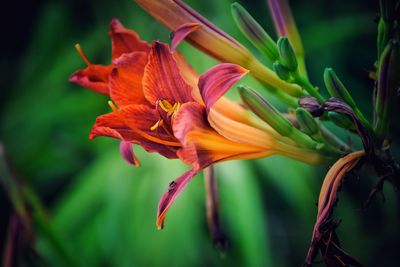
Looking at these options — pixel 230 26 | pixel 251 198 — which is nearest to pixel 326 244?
pixel 251 198

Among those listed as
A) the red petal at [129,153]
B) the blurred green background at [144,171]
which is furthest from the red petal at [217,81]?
the blurred green background at [144,171]

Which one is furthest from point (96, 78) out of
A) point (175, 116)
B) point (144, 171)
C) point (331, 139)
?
point (144, 171)

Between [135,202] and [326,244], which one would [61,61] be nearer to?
[135,202]

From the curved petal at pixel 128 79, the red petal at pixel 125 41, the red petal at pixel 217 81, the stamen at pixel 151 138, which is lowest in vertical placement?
the stamen at pixel 151 138

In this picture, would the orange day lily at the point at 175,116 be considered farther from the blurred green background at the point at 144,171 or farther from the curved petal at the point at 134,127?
the blurred green background at the point at 144,171

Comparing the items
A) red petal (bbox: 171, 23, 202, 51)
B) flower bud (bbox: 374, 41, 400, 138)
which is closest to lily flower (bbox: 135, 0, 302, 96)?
red petal (bbox: 171, 23, 202, 51)

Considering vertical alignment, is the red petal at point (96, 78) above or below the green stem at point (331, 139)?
above

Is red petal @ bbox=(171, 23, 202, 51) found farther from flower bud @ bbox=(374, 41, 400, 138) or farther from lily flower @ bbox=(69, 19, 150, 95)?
flower bud @ bbox=(374, 41, 400, 138)
